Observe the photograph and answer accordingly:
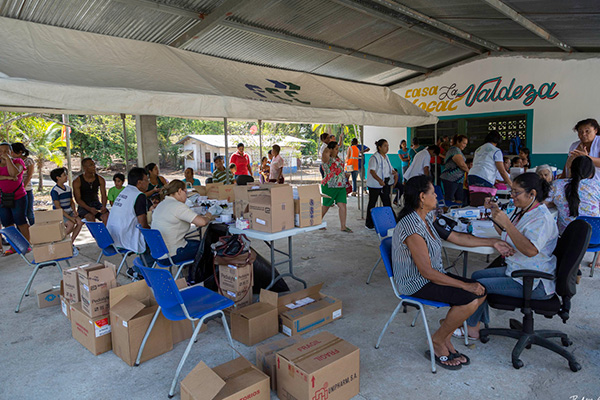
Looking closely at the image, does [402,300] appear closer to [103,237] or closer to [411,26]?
[103,237]

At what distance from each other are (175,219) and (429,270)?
7.89ft

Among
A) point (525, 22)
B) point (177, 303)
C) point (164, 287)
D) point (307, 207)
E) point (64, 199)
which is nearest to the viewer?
point (164, 287)

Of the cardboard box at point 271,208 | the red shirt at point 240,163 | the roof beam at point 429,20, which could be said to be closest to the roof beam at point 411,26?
the roof beam at point 429,20

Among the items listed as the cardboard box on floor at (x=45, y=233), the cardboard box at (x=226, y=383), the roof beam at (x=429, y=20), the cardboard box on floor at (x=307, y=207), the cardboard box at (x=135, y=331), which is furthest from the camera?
the roof beam at (x=429, y=20)

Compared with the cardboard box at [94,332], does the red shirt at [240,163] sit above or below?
above

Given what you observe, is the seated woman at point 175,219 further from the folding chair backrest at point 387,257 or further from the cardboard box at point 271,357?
the folding chair backrest at point 387,257

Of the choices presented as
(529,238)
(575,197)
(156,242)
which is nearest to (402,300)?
(529,238)

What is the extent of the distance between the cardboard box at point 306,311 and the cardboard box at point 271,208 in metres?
0.63

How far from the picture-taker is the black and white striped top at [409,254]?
→ 8.64ft

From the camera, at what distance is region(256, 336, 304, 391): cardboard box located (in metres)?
2.46

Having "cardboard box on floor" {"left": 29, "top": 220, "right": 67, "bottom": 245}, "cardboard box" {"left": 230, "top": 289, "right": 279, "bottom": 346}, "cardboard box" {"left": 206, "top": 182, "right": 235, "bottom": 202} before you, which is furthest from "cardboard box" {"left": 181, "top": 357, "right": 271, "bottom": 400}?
"cardboard box" {"left": 206, "top": 182, "right": 235, "bottom": 202}

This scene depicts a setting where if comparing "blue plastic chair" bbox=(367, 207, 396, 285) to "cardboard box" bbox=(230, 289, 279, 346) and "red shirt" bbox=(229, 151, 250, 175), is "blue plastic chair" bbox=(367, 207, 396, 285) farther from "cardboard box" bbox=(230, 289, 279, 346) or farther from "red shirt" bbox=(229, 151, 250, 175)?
"red shirt" bbox=(229, 151, 250, 175)

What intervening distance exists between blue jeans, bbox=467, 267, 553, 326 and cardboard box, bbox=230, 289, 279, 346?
1.53 m

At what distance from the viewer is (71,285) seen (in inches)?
127
